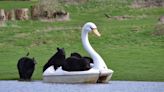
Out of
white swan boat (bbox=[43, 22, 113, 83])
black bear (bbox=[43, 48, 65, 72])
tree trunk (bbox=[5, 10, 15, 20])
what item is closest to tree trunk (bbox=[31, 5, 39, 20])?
tree trunk (bbox=[5, 10, 15, 20])

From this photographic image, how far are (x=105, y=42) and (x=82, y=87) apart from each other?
47.9ft

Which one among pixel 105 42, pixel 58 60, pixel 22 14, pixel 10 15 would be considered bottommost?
→ pixel 22 14

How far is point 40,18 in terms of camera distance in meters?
51.1

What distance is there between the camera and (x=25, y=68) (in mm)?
29984

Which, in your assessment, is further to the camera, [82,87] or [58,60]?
[58,60]

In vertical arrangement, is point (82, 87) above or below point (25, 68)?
above

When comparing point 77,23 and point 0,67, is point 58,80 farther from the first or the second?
point 77,23

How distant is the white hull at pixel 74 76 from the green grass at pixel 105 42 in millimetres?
2217

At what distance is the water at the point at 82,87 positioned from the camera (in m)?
26.5

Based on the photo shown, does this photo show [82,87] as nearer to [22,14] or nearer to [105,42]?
[105,42]

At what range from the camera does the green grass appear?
3347 centimetres

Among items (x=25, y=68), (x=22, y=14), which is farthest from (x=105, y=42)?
(x=25, y=68)

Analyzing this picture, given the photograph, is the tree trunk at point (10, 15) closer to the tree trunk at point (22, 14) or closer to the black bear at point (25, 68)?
the tree trunk at point (22, 14)

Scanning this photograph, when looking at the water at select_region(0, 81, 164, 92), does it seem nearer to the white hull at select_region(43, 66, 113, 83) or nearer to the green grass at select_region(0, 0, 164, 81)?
the white hull at select_region(43, 66, 113, 83)
